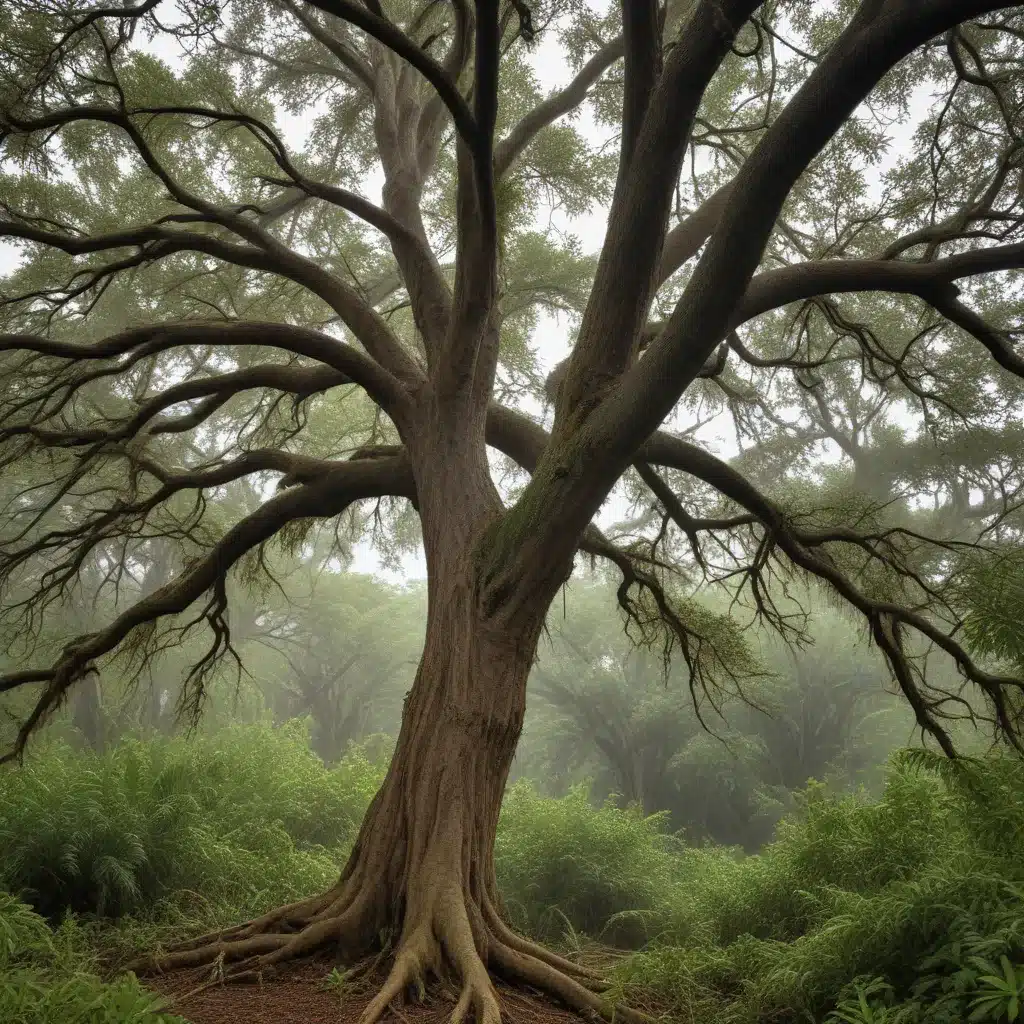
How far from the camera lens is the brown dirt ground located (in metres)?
2.79

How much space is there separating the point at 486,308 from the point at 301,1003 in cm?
352

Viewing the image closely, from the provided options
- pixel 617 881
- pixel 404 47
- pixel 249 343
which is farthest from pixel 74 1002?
pixel 617 881

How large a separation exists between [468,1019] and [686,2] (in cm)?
738

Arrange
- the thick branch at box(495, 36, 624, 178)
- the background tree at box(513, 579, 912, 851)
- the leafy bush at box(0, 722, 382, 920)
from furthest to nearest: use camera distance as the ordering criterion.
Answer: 1. the background tree at box(513, 579, 912, 851)
2. the thick branch at box(495, 36, 624, 178)
3. the leafy bush at box(0, 722, 382, 920)

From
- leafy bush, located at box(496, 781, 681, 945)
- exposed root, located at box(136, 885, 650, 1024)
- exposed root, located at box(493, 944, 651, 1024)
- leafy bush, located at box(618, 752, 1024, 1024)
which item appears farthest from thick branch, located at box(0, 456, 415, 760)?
leafy bush, located at box(496, 781, 681, 945)

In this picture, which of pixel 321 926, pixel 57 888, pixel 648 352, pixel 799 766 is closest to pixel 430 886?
pixel 321 926

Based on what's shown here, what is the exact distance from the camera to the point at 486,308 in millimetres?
4172

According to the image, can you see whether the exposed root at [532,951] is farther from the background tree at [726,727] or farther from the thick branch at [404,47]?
the background tree at [726,727]

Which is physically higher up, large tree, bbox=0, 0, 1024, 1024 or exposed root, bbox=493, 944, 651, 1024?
large tree, bbox=0, 0, 1024, 1024

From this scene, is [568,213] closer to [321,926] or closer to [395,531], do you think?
[395,531]

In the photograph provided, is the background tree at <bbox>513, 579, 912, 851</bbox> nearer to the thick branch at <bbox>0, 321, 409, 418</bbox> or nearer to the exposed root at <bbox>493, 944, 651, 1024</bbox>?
the thick branch at <bbox>0, 321, 409, 418</bbox>

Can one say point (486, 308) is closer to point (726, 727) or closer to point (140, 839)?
point (140, 839)

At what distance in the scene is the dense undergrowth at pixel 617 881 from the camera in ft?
7.11

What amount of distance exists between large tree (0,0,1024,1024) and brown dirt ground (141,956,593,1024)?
0.11 metres
